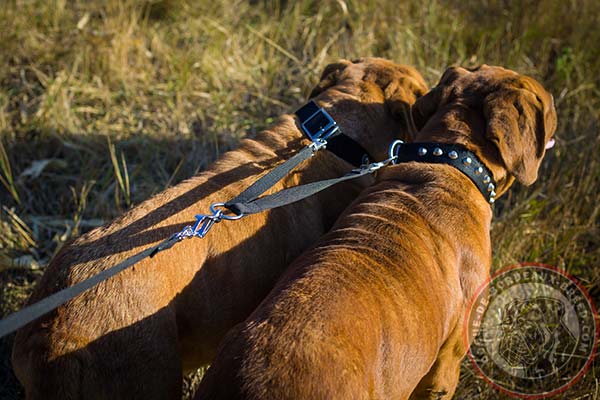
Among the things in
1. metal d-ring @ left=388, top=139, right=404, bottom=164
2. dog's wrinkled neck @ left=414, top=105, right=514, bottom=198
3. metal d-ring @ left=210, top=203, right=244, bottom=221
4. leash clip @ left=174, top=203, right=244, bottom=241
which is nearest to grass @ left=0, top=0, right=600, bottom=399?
dog's wrinkled neck @ left=414, top=105, right=514, bottom=198

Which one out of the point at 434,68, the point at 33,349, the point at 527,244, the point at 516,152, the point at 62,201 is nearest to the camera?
the point at 33,349

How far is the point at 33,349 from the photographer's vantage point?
2551 millimetres

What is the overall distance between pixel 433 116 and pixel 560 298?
1.42 meters

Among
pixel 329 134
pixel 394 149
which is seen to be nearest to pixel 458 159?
pixel 394 149

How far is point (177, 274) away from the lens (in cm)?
280

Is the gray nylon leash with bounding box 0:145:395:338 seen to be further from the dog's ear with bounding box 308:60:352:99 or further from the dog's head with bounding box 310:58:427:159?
the dog's ear with bounding box 308:60:352:99

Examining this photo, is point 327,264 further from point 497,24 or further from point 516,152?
point 497,24

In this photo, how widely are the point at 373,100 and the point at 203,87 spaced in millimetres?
2207

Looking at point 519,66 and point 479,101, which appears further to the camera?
point 519,66

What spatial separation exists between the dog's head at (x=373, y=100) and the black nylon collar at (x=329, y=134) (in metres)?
0.09

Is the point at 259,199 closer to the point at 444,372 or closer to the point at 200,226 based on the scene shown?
the point at 200,226

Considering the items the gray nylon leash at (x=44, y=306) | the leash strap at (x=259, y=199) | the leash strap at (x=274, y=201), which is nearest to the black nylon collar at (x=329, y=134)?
the leash strap at (x=259, y=199)

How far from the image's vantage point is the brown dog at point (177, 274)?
2.54 metres

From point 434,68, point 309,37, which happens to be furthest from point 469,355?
point 309,37
